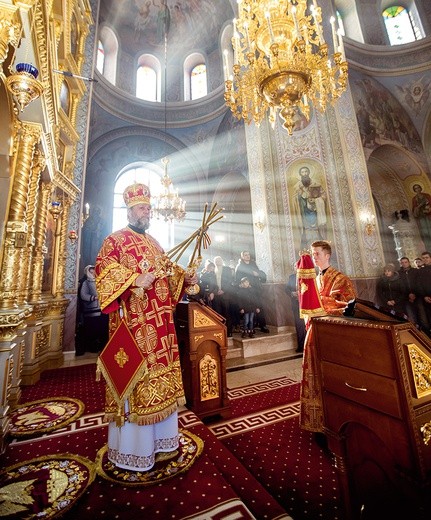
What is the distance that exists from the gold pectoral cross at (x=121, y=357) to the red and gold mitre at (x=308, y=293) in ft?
5.28

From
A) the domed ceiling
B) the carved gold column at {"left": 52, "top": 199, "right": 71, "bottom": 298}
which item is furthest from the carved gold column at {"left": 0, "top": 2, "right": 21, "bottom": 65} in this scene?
the domed ceiling

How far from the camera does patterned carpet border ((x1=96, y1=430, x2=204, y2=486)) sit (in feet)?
6.14

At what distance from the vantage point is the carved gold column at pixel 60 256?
19.7ft

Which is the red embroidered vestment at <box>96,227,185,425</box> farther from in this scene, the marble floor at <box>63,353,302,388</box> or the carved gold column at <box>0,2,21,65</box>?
the marble floor at <box>63,353,302,388</box>

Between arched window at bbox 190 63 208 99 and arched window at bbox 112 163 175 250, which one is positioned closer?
arched window at bbox 112 163 175 250

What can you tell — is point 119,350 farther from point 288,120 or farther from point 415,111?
point 415,111

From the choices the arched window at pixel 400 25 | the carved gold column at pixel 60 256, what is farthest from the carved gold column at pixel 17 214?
the arched window at pixel 400 25

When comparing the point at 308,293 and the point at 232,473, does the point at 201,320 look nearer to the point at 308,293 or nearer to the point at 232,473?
the point at 308,293

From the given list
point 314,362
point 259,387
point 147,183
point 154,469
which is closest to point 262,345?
point 259,387

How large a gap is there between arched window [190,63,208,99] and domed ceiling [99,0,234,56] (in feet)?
2.80

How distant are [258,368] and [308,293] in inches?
128

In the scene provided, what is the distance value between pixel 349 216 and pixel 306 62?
470 centimetres

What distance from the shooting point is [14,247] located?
10.7 ft

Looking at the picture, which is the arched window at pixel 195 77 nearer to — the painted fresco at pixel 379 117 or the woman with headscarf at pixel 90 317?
the painted fresco at pixel 379 117
